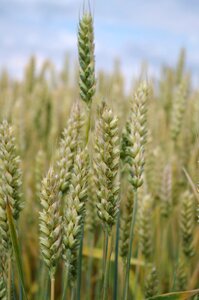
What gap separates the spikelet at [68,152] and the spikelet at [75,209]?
106 mm

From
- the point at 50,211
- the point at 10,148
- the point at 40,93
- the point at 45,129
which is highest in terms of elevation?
the point at 40,93

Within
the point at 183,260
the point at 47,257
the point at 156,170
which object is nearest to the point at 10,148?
the point at 47,257

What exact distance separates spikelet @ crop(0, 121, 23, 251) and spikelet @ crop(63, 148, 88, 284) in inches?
5.4

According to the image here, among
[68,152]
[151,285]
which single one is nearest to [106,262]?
[68,152]

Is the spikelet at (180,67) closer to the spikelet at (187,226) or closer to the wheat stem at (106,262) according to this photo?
the spikelet at (187,226)

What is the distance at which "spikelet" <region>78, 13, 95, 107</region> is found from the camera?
1448mm

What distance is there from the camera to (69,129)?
148 centimetres

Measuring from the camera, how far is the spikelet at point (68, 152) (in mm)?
1387

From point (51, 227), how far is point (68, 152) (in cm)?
25

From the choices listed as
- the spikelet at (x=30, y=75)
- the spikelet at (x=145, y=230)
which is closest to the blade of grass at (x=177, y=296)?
the spikelet at (x=145, y=230)

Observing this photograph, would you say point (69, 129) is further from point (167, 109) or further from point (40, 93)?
point (167, 109)

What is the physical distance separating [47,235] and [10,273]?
0.60 feet

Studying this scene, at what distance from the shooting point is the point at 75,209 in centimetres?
125

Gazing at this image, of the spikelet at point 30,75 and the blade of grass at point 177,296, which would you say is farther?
the spikelet at point 30,75
